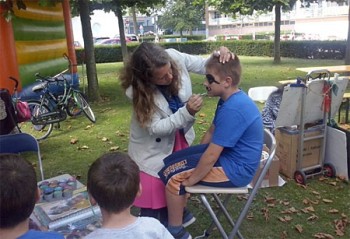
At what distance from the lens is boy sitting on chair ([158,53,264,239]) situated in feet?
6.99

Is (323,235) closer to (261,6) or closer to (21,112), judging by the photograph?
(21,112)

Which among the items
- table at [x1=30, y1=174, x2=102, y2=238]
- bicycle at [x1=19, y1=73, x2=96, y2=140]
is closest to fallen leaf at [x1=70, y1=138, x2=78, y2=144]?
bicycle at [x1=19, y1=73, x2=96, y2=140]

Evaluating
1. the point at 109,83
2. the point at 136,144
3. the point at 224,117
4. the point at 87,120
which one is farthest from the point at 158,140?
the point at 109,83

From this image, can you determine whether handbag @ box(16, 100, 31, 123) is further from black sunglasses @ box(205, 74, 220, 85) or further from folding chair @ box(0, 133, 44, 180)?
black sunglasses @ box(205, 74, 220, 85)

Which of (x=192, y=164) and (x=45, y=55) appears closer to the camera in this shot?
(x=192, y=164)

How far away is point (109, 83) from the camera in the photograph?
478 inches

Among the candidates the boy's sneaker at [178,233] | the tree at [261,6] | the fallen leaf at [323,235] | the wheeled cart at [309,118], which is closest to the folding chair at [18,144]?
the boy's sneaker at [178,233]

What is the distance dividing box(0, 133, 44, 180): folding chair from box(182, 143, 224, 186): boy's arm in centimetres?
122

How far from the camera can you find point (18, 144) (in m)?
2.91

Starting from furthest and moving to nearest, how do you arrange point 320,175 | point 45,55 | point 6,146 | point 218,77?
point 45,55 < point 320,175 < point 6,146 < point 218,77

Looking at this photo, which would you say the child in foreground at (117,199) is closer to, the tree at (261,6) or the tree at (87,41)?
the tree at (87,41)

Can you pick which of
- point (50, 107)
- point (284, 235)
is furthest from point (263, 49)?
point (284, 235)

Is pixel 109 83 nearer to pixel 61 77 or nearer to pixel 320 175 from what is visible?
pixel 61 77

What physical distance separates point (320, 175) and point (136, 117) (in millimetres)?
2742
